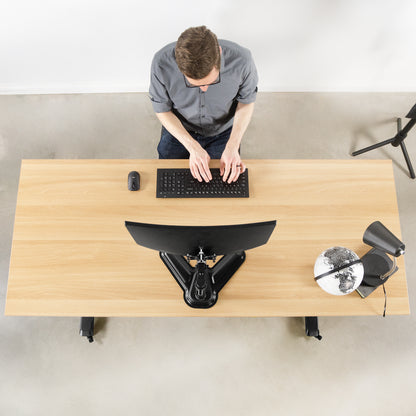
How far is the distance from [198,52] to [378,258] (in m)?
1.03

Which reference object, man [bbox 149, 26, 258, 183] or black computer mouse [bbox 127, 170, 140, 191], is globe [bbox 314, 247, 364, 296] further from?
black computer mouse [bbox 127, 170, 140, 191]

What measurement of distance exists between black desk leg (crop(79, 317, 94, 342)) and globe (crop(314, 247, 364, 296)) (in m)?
1.37

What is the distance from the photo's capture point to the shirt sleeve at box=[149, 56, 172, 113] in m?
1.43

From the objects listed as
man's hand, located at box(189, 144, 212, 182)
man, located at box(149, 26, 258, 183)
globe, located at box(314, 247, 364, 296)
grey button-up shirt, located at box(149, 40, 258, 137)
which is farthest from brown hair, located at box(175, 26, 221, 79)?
globe, located at box(314, 247, 364, 296)

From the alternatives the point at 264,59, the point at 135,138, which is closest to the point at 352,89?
the point at 264,59

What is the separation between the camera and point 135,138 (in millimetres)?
2477

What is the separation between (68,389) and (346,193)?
6.05 ft

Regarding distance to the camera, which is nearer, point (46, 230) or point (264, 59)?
point (46, 230)

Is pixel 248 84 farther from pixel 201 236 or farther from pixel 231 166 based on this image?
pixel 201 236

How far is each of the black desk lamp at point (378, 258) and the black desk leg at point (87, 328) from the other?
1467 mm

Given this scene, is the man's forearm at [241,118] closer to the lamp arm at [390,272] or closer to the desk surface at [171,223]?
the desk surface at [171,223]

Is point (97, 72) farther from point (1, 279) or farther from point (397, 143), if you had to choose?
point (397, 143)

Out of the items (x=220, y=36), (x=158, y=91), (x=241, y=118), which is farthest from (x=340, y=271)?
(x=220, y=36)

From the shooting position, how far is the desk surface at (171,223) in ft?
4.45
